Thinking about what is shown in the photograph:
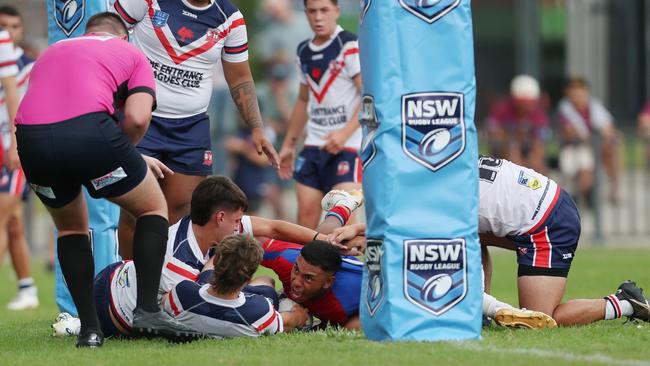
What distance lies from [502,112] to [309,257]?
1261 centimetres

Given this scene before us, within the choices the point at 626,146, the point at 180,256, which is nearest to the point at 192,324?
the point at 180,256

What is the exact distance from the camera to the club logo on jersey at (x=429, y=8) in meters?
6.98

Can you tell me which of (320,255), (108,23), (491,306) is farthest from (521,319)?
(108,23)

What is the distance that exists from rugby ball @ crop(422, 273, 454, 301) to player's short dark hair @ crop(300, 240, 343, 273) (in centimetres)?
101

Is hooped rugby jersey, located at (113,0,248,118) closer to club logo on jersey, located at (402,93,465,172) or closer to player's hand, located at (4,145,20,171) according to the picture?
player's hand, located at (4,145,20,171)

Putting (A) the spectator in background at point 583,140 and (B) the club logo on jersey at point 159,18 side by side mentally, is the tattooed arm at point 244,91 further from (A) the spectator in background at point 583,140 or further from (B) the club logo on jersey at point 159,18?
(A) the spectator in background at point 583,140

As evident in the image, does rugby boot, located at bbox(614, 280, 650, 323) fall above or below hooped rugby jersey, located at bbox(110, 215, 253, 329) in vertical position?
below

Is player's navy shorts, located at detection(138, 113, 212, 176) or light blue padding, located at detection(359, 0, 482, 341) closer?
light blue padding, located at detection(359, 0, 482, 341)

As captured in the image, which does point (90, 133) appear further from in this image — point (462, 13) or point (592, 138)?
point (592, 138)

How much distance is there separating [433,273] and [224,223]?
152 centimetres

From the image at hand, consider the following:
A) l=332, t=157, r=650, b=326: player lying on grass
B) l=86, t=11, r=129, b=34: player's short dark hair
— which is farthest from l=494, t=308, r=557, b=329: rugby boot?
l=86, t=11, r=129, b=34: player's short dark hair

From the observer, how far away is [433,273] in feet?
23.2

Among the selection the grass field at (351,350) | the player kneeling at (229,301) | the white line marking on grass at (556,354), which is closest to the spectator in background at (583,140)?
the grass field at (351,350)

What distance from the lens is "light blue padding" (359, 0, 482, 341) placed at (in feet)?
23.0
